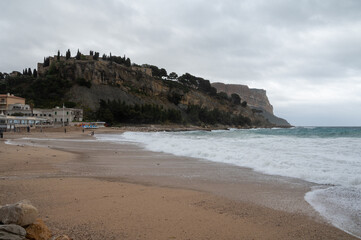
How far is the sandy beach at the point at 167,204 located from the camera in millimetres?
3760

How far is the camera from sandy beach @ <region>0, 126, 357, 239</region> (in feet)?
12.3

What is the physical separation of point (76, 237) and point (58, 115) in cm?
6662

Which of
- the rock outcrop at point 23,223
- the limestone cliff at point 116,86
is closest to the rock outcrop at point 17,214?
Answer: the rock outcrop at point 23,223

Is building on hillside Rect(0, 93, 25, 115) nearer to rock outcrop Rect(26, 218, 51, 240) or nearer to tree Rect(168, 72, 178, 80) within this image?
rock outcrop Rect(26, 218, 51, 240)

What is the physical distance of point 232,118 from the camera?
404 feet

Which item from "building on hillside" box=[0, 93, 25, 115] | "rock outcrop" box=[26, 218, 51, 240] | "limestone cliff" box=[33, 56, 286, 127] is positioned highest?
"limestone cliff" box=[33, 56, 286, 127]

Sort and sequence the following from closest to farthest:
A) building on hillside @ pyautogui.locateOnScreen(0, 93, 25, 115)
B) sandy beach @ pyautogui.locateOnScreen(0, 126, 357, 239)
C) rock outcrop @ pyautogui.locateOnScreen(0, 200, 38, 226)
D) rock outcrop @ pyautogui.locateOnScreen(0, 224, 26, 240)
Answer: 1. rock outcrop @ pyautogui.locateOnScreen(0, 224, 26, 240)
2. rock outcrop @ pyautogui.locateOnScreen(0, 200, 38, 226)
3. sandy beach @ pyautogui.locateOnScreen(0, 126, 357, 239)
4. building on hillside @ pyautogui.locateOnScreen(0, 93, 25, 115)

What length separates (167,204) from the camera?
5.01 m

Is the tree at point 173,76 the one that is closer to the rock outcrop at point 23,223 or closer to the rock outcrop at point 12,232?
the rock outcrop at point 23,223

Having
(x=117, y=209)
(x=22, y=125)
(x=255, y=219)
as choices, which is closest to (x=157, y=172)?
(x=117, y=209)

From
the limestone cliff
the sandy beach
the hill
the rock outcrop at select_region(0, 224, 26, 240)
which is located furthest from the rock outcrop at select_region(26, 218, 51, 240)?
the limestone cliff

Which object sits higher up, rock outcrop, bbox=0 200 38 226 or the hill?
the hill

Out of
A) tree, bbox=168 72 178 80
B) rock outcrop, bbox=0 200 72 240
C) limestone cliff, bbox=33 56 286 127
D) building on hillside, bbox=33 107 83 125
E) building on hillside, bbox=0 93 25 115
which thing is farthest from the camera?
tree, bbox=168 72 178 80

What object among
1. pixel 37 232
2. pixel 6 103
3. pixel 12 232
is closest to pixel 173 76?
pixel 6 103
